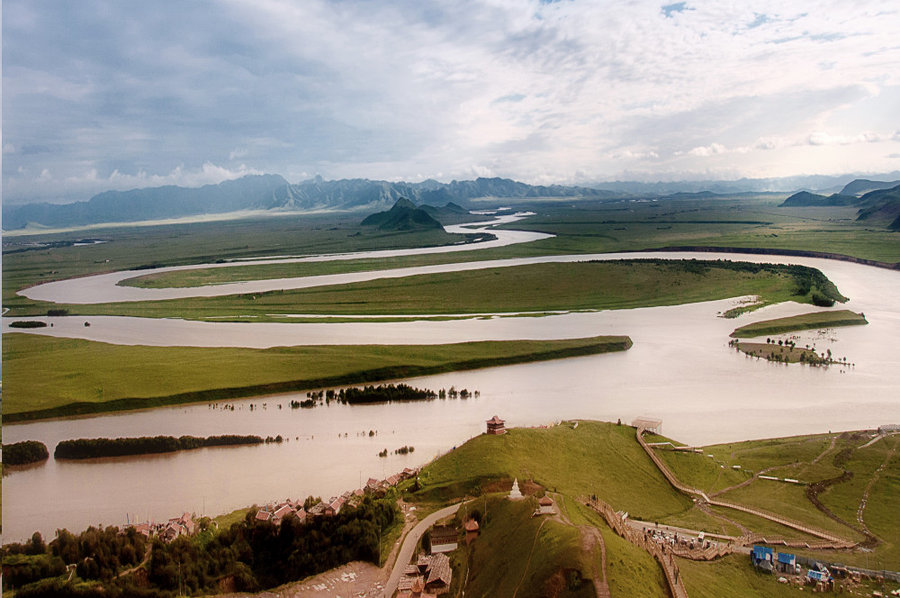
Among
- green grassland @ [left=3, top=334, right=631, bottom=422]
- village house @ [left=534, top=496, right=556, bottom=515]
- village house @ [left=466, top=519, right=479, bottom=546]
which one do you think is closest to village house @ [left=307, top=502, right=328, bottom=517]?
village house @ [left=466, top=519, right=479, bottom=546]

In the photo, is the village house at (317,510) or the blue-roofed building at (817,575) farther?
the village house at (317,510)

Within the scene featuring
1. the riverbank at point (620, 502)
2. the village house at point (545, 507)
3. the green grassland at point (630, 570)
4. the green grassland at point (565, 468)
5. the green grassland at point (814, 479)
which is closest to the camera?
the green grassland at point (630, 570)

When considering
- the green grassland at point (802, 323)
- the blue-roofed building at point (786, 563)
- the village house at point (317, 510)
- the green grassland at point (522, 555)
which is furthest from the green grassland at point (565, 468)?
the green grassland at point (802, 323)

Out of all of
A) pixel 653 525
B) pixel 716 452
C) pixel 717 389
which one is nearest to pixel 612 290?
pixel 717 389

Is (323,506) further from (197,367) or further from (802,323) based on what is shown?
(802,323)

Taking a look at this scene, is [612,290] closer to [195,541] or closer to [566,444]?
[566,444]

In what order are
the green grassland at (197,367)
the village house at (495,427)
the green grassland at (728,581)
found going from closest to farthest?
the green grassland at (728,581), the village house at (495,427), the green grassland at (197,367)

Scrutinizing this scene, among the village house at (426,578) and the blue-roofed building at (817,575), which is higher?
the village house at (426,578)

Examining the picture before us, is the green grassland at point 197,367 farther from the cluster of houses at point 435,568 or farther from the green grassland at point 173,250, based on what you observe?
the green grassland at point 173,250

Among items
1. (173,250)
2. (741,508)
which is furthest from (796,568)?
(173,250)
